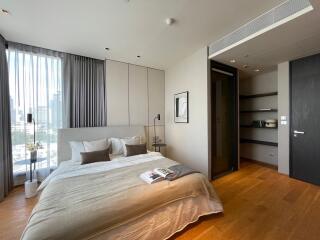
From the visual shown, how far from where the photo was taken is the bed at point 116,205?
4.08ft

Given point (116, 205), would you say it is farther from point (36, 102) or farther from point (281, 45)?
point (281, 45)

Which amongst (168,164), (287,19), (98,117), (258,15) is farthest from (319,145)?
(98,117)

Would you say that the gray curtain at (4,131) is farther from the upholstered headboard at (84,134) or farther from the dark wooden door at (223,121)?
the dark wooden door at (223,121)

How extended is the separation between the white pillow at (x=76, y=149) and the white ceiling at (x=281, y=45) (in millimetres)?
3288

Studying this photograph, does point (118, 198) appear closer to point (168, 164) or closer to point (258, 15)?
point (168, 164)

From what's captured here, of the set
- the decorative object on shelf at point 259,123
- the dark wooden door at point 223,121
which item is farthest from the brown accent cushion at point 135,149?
the decorative object on shelf at point 259,123

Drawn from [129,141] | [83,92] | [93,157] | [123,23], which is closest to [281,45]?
[123,23]

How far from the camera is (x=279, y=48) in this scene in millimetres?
2650

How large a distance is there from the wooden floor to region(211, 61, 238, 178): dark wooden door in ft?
2.03

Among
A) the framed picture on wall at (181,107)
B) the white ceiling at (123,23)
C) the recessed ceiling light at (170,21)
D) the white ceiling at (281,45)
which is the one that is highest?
the white ceiling at (123,23)

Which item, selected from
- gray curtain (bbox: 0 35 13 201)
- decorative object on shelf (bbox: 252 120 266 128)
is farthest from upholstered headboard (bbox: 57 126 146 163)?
decorative object on shelf (bbox: 252 120 266 128)

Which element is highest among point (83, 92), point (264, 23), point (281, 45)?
point (264, 23)

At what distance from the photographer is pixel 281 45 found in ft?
8.34

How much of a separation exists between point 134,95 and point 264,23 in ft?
10.0
